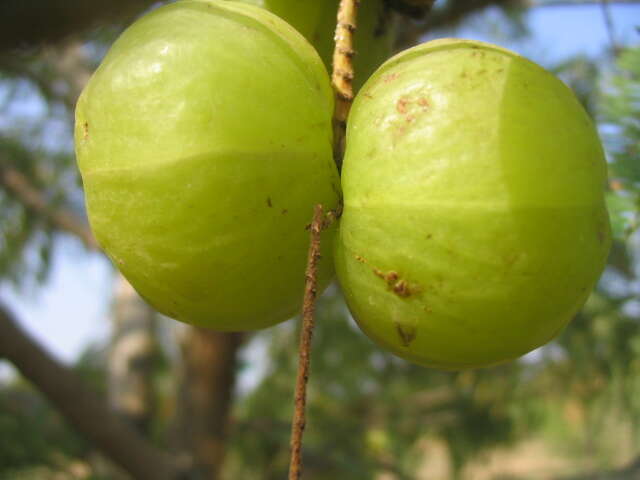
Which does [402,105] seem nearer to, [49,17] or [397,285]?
[397,285]

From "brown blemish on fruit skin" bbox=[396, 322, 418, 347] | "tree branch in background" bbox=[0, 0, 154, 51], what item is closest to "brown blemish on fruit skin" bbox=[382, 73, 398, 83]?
"brown blemish on fruit skin" bbox=[396, 322, 418, 347]

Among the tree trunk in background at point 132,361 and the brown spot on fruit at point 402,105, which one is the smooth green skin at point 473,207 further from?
the tree trunk in background at point 132,361

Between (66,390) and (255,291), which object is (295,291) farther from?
(66,390)

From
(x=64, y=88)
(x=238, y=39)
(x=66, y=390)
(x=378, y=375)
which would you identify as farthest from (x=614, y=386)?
(x=64, y=88)

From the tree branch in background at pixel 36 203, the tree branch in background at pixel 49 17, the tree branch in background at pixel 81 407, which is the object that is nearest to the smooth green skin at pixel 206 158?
the tree branch in background at pixel 49 17

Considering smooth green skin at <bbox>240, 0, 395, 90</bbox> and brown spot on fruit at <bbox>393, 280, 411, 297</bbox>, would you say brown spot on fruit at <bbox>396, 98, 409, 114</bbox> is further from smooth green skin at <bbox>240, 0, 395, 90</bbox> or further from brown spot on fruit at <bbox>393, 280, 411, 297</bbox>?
smooth green skin at <bbox>240, 0, 395, 90</bbox>

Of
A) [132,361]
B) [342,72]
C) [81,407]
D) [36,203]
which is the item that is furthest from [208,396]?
[342,72]
